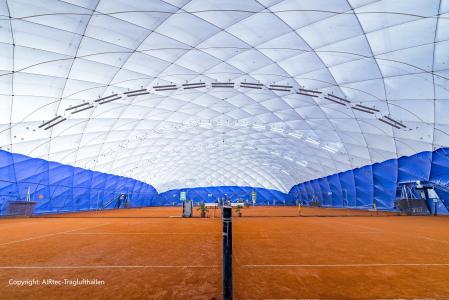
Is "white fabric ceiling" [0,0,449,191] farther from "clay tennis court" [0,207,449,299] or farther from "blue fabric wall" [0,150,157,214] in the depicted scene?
"clay tennis court" [0,207,449,299]

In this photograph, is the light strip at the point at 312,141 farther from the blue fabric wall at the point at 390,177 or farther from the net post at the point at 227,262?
the net post at the point at 227,262

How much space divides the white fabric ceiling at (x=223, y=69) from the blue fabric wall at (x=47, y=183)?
5.45 feet

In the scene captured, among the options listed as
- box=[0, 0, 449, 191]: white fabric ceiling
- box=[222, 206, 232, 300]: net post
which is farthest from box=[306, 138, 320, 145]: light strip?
→ box=[222, 206, 232, 300]: net post

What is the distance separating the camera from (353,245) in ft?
34.1

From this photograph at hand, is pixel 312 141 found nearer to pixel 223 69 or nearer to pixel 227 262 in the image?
pixel 223 69

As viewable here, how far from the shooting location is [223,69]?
23.1 meters

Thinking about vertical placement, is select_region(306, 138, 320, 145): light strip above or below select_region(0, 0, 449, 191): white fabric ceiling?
below

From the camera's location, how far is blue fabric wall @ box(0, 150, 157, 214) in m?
30.8

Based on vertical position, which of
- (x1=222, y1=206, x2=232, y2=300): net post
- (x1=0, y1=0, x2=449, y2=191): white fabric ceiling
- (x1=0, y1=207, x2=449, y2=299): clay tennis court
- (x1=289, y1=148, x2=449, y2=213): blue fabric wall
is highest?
(x1=0, y1=0, x2=449, y2=191): white fabric ceiling

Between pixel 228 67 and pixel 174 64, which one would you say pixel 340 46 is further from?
pixel 174 64

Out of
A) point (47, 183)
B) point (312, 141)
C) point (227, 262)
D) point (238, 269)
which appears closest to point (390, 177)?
point (312, 141)

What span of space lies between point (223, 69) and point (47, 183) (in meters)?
29.0

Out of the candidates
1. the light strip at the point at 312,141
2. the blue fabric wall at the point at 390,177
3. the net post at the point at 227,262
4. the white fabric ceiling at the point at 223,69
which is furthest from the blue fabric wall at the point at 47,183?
the blue fabric wall at the point at 390,177

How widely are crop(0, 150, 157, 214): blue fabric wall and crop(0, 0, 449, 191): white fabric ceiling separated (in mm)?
1662
